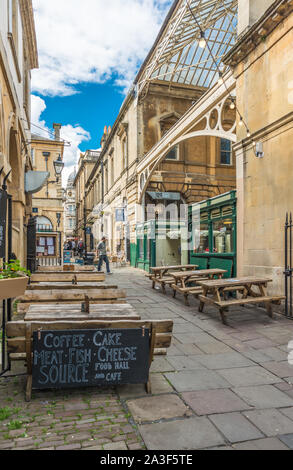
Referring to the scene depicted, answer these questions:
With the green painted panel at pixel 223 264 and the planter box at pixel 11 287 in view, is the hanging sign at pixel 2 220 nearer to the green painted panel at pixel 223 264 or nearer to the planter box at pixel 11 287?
the planter box at pixel 11 287

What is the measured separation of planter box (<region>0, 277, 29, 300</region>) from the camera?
10.9 ft

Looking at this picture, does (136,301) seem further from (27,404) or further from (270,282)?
(27,404)

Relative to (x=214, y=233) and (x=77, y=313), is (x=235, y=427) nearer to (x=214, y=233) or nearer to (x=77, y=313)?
(x=77, y=313)

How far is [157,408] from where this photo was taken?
9.71 feet

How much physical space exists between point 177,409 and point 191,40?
62.7 feet

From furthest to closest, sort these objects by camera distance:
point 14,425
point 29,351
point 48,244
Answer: point 48,244 < point 29,351 < point 14,425

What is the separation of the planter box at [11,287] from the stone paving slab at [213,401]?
2138mm

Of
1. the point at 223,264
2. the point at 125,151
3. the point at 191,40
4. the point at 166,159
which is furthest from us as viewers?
the point at 125,151

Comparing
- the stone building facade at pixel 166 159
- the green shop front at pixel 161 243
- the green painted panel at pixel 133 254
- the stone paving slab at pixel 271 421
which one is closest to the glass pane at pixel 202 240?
the green shop front at pixel 161 243

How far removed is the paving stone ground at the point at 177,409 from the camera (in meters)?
2.45

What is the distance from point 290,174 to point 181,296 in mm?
4646

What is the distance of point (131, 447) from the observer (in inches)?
93.2

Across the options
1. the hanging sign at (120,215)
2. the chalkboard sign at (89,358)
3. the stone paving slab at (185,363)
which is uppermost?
the hanging sign at (120,215)

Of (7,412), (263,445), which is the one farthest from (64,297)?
(263,445)
